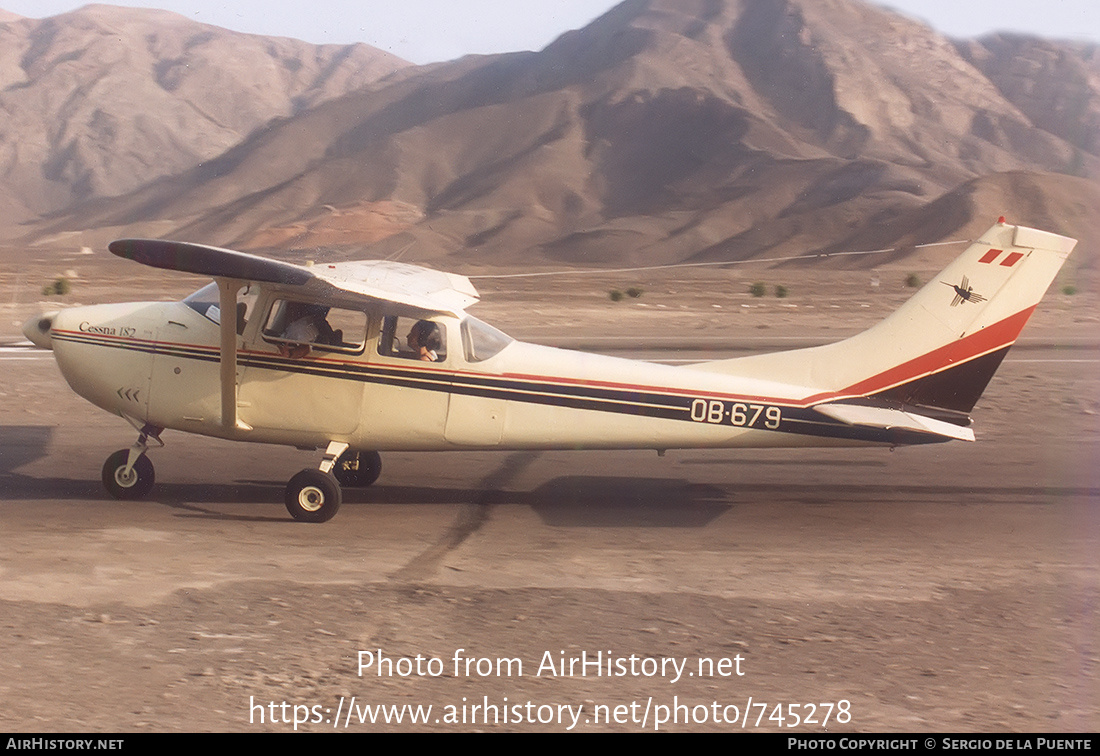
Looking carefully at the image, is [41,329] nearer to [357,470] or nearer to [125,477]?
[125,477]

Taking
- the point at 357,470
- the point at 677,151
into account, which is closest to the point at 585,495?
the point at 357,470

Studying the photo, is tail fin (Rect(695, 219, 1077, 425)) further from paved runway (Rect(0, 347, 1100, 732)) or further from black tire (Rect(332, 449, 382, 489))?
black tire (Rect(332, 449, 382, 489))

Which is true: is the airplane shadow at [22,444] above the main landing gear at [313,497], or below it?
below

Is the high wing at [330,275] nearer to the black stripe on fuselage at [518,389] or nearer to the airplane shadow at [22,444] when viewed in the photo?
the black stripe on fuselage at [518,389]

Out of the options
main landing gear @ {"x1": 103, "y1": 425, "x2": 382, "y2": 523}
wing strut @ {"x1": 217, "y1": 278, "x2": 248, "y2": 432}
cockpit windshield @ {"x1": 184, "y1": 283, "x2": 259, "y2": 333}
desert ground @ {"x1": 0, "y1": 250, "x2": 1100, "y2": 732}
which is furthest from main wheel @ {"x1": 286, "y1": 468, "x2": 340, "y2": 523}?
cockpit windshield @ {"x1": 184, "y1": 283, "x2": 259, "y2": 333}

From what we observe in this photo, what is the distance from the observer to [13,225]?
152000 mm

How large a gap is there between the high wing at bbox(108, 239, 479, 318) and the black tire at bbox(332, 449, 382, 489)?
2082 millimetres

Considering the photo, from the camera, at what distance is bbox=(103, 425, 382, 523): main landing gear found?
11.1m

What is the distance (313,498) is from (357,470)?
161cm

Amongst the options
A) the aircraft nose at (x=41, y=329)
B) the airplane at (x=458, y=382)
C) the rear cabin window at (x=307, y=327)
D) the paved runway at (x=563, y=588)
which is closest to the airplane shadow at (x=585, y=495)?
the paved runway at (x=563, y=588)

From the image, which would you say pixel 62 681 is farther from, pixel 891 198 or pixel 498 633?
pixel 891 198

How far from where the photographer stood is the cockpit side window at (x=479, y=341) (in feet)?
37.2

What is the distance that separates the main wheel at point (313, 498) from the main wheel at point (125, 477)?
1820 mm
